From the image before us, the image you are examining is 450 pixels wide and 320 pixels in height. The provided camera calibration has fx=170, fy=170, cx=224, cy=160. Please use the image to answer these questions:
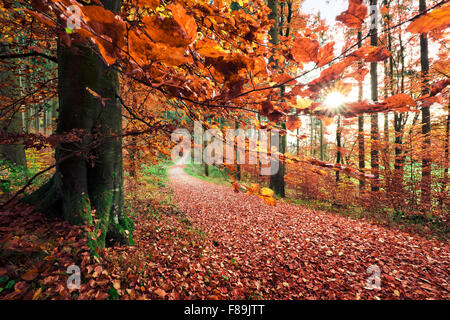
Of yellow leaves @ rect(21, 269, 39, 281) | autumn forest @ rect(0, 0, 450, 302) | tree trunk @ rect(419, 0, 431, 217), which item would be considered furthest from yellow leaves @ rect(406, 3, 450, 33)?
tree trunk @ rect(419, 0, 431, 217)

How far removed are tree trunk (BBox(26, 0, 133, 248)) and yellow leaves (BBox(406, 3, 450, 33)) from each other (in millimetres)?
2330

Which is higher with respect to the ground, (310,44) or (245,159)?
(310,44)

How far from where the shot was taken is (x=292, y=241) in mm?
3906

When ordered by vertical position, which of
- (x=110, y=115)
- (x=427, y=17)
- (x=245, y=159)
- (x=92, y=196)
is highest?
(x=110, y=115)

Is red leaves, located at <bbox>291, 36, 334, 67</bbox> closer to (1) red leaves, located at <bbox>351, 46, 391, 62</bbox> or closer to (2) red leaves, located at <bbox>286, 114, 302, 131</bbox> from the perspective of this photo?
(1) red leaves, located at <bbox>351, 46, 391, 62</bbox>

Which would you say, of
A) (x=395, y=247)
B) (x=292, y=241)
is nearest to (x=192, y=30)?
(x=292, y=241)

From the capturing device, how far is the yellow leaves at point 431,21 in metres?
0.52

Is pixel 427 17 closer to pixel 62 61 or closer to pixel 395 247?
pixel 62 61

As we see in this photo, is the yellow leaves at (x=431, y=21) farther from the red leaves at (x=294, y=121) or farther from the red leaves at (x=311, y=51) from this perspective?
the red leaves at (x=294, y=121)

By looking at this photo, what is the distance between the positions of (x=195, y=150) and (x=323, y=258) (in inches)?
126

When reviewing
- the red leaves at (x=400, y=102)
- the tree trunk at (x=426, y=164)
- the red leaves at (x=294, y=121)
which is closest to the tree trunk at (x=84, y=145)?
the red leaves at (x=294, y=121)

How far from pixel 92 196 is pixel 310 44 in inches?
110

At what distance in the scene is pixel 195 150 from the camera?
317 cm

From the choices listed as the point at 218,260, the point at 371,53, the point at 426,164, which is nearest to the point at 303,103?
the point at 371,53
